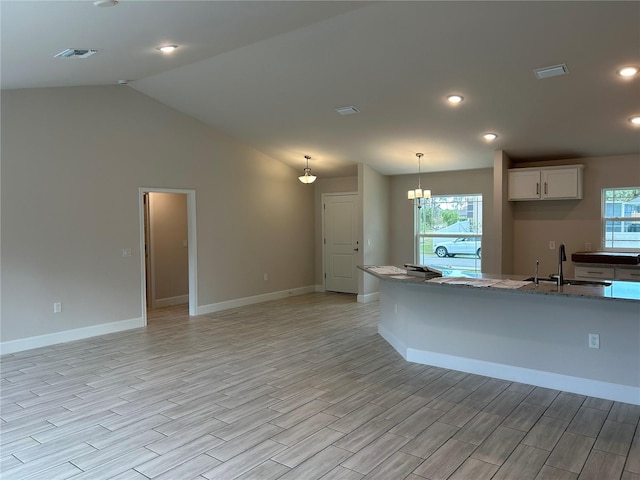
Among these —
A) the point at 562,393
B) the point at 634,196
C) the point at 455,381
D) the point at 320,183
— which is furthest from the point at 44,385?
the point at 634,196

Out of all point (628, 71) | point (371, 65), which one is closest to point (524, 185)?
point (628, 71)

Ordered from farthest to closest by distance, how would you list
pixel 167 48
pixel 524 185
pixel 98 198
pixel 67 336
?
pixel 524 185 < pixel 98 198 < pixel 67 336 < pixel 167 48

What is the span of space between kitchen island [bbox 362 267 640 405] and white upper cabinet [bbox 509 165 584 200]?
8.78ft

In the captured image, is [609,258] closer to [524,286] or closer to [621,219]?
[621,219]

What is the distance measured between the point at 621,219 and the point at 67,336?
7.70 meters

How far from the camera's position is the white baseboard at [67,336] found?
16.6 ft

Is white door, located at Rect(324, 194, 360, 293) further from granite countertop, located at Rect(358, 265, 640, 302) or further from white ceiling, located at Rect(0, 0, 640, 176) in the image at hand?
granite countertop, located at Rect(358, 265, 640, 302)

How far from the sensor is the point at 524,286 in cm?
372

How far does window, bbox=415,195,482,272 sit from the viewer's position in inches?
307

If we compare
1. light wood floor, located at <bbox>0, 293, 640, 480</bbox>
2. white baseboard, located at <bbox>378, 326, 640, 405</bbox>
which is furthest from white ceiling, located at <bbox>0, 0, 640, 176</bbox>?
light wood floor, located at <bbox>0, 293, 640, 480</bbox>

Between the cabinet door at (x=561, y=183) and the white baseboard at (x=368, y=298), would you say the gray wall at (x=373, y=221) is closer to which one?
the white baseboard at (x=368, y=298)

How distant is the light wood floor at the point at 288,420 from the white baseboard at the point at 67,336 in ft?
0.63

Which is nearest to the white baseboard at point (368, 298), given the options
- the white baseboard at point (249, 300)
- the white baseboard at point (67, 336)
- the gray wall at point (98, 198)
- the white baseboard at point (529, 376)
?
the white baseboard at point (249, 300)

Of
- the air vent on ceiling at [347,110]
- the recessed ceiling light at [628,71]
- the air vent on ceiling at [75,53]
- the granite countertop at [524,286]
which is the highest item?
the air vent on ceiling at [75,53]
